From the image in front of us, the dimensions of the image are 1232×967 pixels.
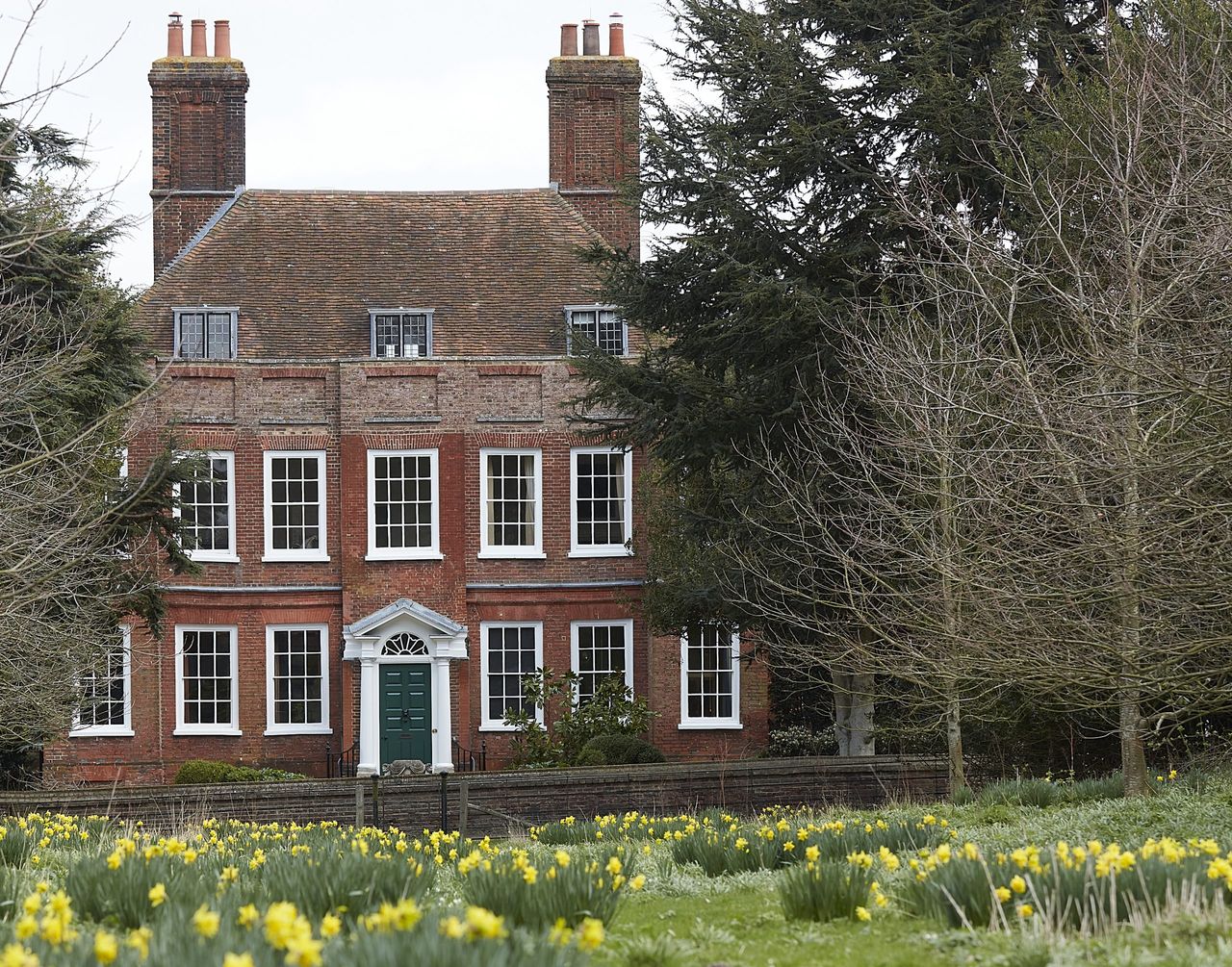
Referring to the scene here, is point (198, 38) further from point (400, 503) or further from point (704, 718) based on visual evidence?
point (704, 718)

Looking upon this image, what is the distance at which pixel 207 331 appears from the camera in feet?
110

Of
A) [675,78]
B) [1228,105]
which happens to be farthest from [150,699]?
[1228,105]

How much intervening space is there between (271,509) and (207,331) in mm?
4307

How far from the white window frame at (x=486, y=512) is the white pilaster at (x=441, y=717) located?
244cm

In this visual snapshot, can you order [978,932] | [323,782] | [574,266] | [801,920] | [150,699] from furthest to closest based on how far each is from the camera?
1. [574,266]
2. [150,699]
3. [323,782]
4. [801,920]
5. [978,932]

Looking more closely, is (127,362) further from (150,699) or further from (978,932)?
(978,932)

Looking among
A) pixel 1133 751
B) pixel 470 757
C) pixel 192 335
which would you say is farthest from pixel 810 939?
pixel 192 335

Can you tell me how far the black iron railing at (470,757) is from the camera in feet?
102

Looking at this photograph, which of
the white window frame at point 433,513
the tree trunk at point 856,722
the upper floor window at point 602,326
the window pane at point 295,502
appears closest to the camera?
the tree trunk at point 856,722

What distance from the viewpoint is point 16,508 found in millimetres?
14836

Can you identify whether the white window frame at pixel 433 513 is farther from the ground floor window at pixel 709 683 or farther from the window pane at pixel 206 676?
the ground floor window at pixel 709 683

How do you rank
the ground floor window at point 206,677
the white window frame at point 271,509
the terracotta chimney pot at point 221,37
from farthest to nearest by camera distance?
1. the terracotta chimney pot at point 221,37
2. the white window frame at point 271,509
3. the ground floor window at point 206,677

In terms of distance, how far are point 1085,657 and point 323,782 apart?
10.8 m

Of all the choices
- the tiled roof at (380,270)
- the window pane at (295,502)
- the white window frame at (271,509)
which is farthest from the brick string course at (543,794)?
the tiled roof at (380,270)
